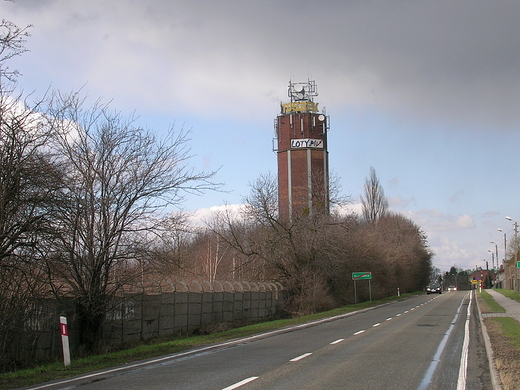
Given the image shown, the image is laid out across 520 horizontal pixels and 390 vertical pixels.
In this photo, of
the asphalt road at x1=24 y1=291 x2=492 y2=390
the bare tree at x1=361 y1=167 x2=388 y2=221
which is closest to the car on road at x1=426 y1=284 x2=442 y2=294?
A: the bare tree at x1=361 y1=167 x2=388 y2=221

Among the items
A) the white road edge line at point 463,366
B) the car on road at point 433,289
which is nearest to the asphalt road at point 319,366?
the white road edge line at point 463,366

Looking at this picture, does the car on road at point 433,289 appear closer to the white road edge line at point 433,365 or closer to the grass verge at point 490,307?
the grass verge at point 490,307

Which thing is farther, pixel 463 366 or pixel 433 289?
pixel 433 289

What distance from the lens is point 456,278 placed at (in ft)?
572

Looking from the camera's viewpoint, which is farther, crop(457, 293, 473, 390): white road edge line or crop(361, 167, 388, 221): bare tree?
crop(361, 167, 388, 221): bare tree

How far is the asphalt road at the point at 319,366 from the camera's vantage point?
31.8 ft

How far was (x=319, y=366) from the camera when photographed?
11773 millimetres

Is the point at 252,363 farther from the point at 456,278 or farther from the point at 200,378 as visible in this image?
the point at 456,278

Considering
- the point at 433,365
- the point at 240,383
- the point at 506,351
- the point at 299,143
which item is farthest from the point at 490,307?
the point at 299,143

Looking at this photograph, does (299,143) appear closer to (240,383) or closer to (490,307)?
(490,307)

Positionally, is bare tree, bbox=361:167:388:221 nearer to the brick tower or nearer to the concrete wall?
the brick tower

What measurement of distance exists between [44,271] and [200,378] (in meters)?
5.98

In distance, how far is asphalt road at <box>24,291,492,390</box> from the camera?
9.70 metres

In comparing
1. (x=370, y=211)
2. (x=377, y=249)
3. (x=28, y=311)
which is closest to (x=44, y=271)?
(x=28, y=311)
